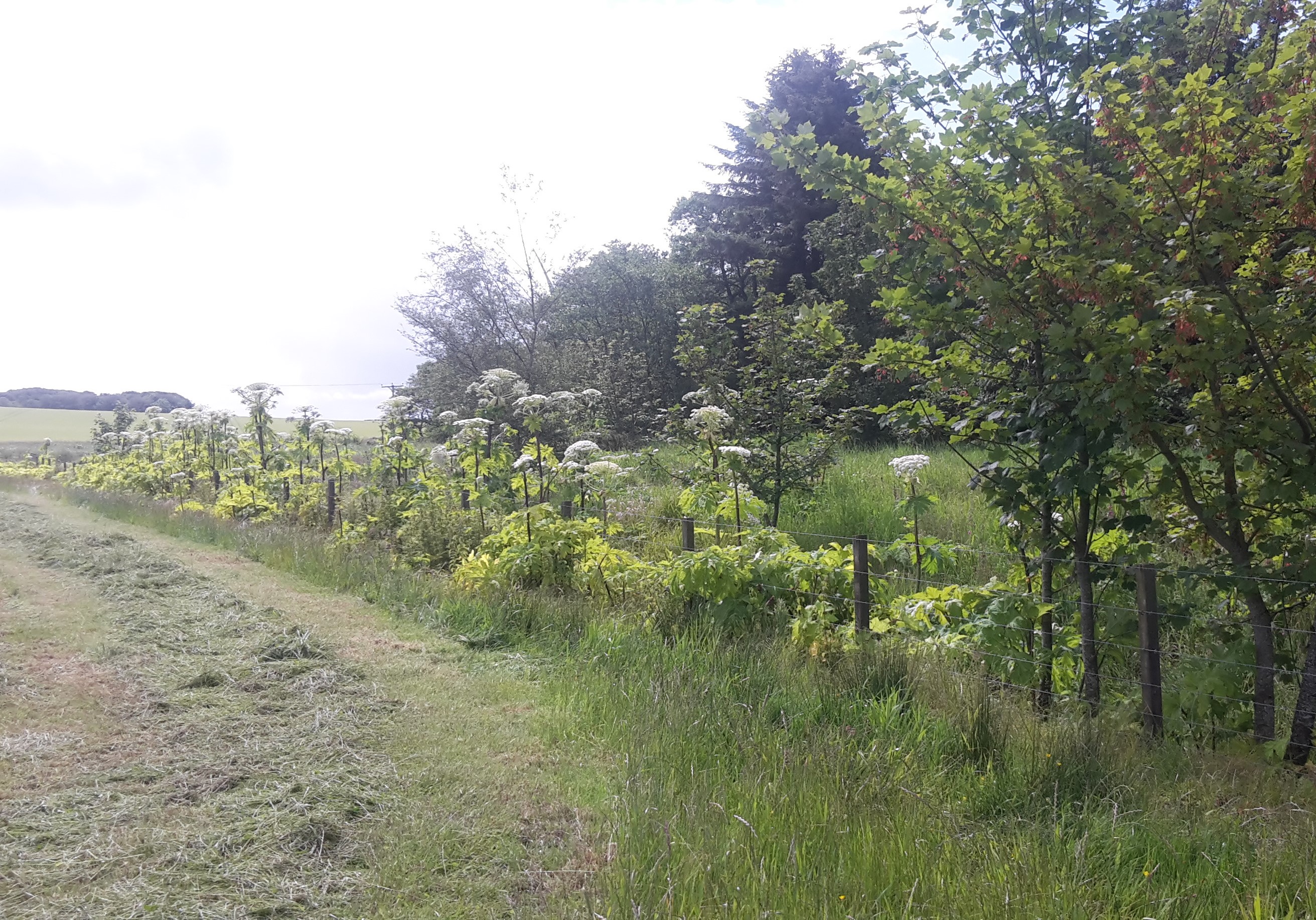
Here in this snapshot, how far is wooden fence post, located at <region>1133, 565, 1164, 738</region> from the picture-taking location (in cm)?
432

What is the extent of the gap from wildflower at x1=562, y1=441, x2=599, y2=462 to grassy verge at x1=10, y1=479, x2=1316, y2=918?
3247 millimetres

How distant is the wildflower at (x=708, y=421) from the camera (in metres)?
8.01

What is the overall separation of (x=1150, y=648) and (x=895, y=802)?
2.06 meters

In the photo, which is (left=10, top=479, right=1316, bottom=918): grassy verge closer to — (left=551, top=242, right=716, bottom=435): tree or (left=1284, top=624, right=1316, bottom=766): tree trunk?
(left=1284, top=624, right=1316, bottom=766): tree trunk

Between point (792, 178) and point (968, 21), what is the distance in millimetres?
23281

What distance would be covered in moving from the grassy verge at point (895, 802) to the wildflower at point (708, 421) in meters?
3.18

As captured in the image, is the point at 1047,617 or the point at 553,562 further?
the point at 553,562

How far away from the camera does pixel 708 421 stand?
813cm

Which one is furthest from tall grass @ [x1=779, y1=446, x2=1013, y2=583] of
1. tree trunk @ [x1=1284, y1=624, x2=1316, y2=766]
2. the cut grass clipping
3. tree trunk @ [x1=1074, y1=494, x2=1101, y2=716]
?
the cut grass clipping

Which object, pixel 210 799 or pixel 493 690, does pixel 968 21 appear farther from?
pixel 210 799

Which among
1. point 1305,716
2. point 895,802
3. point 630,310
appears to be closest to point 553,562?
point 895,802

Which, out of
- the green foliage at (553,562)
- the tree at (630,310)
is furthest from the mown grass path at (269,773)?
the tree at (630,310)

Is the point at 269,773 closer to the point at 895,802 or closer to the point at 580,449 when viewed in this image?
the point at 895,802

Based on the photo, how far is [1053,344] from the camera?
4094 mm
